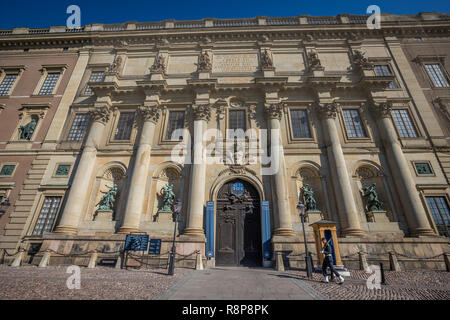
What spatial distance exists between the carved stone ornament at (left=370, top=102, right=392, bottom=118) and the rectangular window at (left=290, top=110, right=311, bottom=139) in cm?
549

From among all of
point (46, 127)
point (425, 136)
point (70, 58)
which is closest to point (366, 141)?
point (425, 136)

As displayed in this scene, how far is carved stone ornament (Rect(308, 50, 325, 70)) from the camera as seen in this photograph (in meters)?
18.7

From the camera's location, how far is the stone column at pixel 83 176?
45.2 feet

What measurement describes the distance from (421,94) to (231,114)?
16.8 metres

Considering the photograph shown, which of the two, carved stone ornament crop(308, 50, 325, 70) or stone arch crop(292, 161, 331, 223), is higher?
carved stone ornament crop(308, 50, 325, 70)

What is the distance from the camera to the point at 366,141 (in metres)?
16.2

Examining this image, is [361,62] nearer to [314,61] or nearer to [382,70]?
[382,70]

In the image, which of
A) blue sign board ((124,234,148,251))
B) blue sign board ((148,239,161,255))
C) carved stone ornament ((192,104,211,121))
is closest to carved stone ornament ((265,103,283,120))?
carved stone ornament ((192,104,211,121))

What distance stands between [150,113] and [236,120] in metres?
7.30

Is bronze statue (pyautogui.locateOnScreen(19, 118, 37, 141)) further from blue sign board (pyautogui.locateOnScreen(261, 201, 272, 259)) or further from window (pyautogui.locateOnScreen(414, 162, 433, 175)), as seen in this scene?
window (pyautogui.locateOnScreen(414, 162, 433, 175))

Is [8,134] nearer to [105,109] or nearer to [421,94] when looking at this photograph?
[105,109]

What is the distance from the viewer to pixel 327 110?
55.0ft

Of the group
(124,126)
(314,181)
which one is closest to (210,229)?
(314,181)

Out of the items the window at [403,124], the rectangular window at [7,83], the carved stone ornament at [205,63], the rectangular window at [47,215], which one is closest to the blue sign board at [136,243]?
the rectangular window at [47,215]
